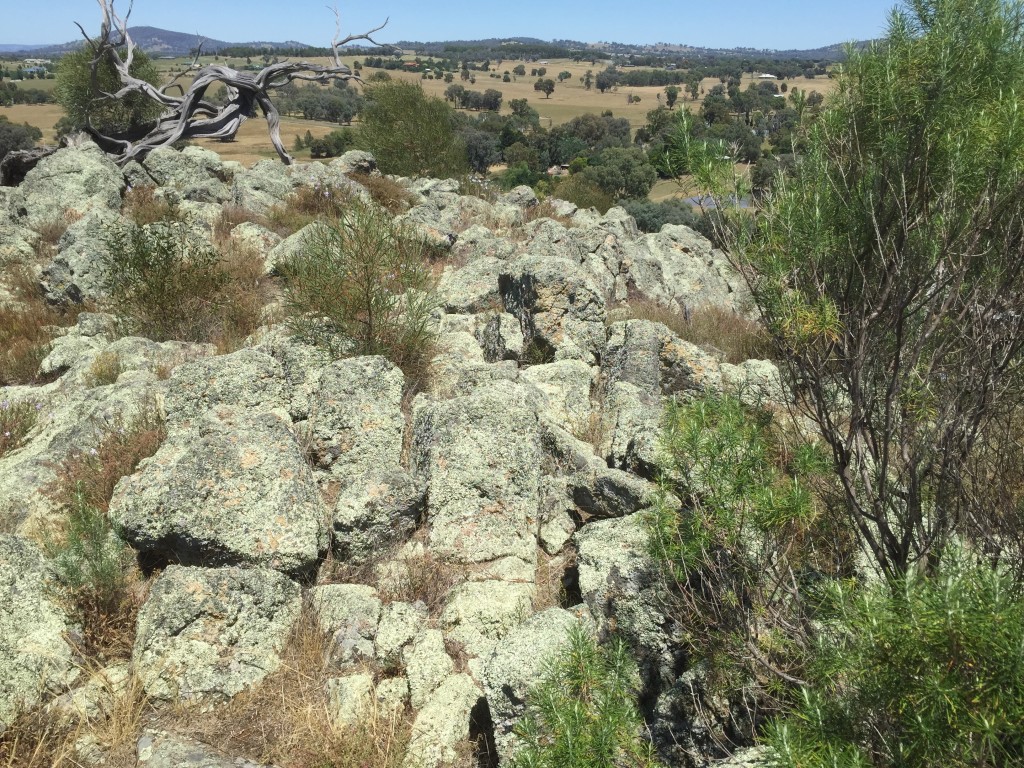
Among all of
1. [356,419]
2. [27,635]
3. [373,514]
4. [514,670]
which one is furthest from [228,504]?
[514,670]

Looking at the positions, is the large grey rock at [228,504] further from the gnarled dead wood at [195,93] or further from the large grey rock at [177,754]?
the gnarled dead wood at [195,93]

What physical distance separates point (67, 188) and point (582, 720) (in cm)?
1278

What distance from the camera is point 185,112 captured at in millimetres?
16688

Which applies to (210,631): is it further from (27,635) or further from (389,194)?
(389,194)

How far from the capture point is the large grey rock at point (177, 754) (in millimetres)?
2709

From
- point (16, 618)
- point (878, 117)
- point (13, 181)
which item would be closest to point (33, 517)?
point (16, 618)

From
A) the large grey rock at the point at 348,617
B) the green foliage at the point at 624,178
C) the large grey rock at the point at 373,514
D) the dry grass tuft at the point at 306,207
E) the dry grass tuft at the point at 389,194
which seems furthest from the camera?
the green foliage at the point at 624,178

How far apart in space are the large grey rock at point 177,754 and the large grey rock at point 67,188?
10239mm

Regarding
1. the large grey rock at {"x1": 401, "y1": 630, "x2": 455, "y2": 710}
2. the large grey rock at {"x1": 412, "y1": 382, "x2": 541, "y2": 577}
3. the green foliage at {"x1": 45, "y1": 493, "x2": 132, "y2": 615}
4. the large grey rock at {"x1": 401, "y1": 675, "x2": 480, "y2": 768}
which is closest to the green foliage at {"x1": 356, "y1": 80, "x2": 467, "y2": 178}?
the large grey rock at {"x1": 412, "y1": 382, "x2": 541, "y2": 577}

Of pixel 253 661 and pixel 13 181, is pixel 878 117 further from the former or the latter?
pixel 13 181

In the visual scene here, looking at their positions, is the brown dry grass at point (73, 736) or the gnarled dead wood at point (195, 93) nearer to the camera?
the brown dry grass at point (73, 736)

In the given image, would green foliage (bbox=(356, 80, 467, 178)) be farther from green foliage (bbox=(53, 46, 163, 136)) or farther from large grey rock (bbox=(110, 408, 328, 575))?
large grey rock (bbox=(110, 408, 328, 575))

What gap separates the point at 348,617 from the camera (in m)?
3.40

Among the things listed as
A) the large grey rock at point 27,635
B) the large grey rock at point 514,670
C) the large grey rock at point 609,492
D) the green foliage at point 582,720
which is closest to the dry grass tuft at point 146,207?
the large grey rock at point 27,635
